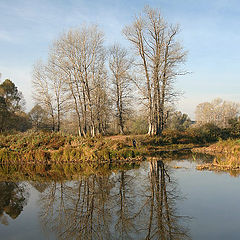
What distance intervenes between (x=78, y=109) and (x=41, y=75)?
7904mm

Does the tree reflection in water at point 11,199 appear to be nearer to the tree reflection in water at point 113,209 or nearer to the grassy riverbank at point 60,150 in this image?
the tree reflection in water at point 113,209

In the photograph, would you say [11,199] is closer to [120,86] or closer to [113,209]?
[113,209]

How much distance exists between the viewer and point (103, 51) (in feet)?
94.2

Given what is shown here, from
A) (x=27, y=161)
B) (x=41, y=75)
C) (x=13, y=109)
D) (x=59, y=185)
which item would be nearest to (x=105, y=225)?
(x=59, y=185)

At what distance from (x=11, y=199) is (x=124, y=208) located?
3.57 m

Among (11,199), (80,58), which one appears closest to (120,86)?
(80,58)

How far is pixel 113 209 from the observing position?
593 centimetres

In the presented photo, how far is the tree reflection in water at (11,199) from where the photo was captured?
594cm

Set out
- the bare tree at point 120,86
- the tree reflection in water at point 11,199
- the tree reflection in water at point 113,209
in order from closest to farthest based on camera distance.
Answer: the tree reflection in water at point 113,209 < the tree reflection in water at point 11,199 < the bare tree at point 120,86

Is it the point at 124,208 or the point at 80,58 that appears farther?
the point at 80,58

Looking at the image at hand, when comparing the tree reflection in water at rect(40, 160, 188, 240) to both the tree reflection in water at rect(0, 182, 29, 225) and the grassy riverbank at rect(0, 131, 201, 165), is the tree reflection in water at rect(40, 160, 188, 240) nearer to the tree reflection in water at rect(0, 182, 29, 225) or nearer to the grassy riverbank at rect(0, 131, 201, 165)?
the tree reflection in water at rect(0, 182, 29, 225)

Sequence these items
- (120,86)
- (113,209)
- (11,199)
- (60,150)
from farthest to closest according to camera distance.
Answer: (120,86) → (60,150) → (11,199) → (113,209)

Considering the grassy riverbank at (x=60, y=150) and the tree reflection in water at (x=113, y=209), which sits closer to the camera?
the tree reflection in water at (x=113, y=209)

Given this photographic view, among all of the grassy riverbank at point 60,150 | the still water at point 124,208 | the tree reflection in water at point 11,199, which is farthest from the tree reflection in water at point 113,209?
the grassy riverbank at point 60,150
